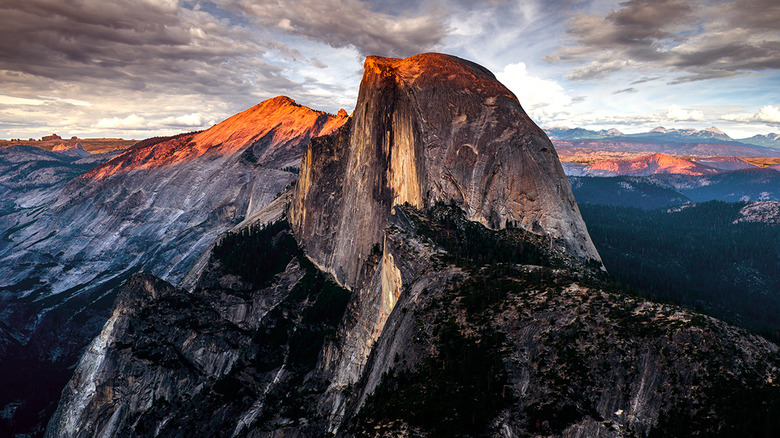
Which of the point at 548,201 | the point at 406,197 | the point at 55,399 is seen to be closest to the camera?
the point at 548,201

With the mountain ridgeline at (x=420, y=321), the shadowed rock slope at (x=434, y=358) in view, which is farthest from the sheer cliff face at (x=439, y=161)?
the shadowed rock slope at (x=434, y=358)

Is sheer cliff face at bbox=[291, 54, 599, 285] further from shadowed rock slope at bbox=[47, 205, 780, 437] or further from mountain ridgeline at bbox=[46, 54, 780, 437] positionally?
shadowed rock slope at bbox=[47, 205, 780, 437]

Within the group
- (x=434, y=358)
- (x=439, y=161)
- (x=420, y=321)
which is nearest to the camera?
(x=434, y=358)

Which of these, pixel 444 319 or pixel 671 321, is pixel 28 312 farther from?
pixel 671 321

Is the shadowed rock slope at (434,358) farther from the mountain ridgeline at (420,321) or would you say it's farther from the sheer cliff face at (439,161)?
the sheer cliff face at (439,161)

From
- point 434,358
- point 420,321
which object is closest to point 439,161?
point 420,321

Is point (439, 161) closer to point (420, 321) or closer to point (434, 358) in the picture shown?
point (420, 321)

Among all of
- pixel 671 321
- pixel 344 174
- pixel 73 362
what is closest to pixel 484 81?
pixel 344 174
